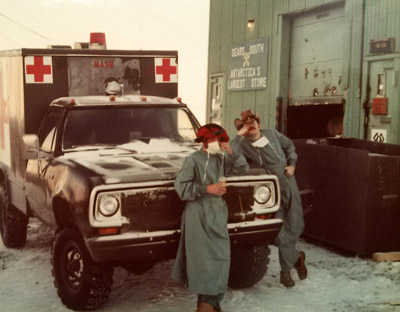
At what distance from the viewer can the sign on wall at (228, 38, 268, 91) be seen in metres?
14.1

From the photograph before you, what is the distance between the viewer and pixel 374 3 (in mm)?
10227

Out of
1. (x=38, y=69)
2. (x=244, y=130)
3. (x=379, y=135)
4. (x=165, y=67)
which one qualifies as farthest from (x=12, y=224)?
(x=379, y=135)

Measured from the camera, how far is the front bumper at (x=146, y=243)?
15.8 ft

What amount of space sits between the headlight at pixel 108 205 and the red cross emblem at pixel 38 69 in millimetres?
2774

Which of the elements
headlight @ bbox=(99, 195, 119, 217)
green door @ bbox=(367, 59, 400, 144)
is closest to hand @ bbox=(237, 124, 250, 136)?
headlight @ bbox=(99, 195, 119, 217)

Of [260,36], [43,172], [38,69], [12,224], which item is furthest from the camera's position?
[260,36]

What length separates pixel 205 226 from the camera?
490cm

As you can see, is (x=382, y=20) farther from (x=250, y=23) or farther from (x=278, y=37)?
(x=250, y=23)

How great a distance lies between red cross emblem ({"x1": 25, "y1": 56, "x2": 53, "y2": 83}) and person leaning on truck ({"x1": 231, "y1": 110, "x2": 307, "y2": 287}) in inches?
102

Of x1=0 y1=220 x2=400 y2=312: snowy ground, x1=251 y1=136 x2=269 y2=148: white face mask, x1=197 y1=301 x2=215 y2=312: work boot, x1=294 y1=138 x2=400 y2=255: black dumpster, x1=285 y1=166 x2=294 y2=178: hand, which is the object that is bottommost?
x1=0 y1=220 x2=400 y2=312: snowy ground

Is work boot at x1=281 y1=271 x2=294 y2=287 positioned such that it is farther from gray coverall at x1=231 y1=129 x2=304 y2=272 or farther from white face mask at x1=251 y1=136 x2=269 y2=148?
white face mask at x1=251 y1=136 x2=269 y2=148

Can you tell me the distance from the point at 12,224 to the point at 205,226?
390 cm

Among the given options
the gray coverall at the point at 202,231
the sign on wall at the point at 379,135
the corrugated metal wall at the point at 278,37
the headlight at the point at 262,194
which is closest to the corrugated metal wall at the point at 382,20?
the corrugated metal wall at the point at 278,37

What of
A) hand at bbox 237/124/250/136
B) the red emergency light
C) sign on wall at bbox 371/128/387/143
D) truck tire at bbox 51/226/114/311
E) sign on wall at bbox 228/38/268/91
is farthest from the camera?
sign on wall at bbox 228/38/268/91
